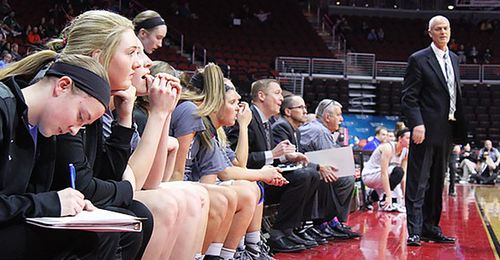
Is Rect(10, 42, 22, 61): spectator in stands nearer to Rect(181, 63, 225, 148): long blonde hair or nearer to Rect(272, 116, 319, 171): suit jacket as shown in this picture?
Rect(272, 116, 319, 171): suit jacket

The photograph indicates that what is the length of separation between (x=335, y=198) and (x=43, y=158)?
3.79 meters

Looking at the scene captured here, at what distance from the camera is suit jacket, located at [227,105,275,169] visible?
4.25m

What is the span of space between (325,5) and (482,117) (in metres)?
8.11

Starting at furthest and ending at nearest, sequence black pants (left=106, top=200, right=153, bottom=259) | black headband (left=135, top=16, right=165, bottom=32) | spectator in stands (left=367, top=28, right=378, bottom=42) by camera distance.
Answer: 1. spectator in stands (left=367, top=28, right=378, bottom=42)
2. black headband (left=135, top=16, right=165, bottom=32)
3. black pants (left=106, top=200, right=153, bottom=259)

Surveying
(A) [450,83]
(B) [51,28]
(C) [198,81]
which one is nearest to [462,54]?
(B) [51,28]

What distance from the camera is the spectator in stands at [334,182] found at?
5402 millimetres

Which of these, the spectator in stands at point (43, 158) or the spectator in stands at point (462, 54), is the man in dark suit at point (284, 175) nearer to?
the spectator in stands at point (43, 158)

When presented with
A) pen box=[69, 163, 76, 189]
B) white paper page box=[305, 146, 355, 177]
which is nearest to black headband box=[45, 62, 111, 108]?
pen box=[69, 163, 76, 189]

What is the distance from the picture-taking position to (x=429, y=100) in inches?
197

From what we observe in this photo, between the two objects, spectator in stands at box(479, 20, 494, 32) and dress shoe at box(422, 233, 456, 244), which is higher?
spectator in stands at box(479, 20, 494, 32)

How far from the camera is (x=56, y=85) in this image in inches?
71.3

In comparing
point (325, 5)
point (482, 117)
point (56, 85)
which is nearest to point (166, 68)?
point (56, 85)

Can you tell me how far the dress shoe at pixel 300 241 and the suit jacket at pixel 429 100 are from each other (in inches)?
42.2

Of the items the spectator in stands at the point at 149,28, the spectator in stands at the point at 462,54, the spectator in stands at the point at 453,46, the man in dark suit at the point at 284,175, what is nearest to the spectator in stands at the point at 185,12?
the spectator in stands at the point at 462,54
